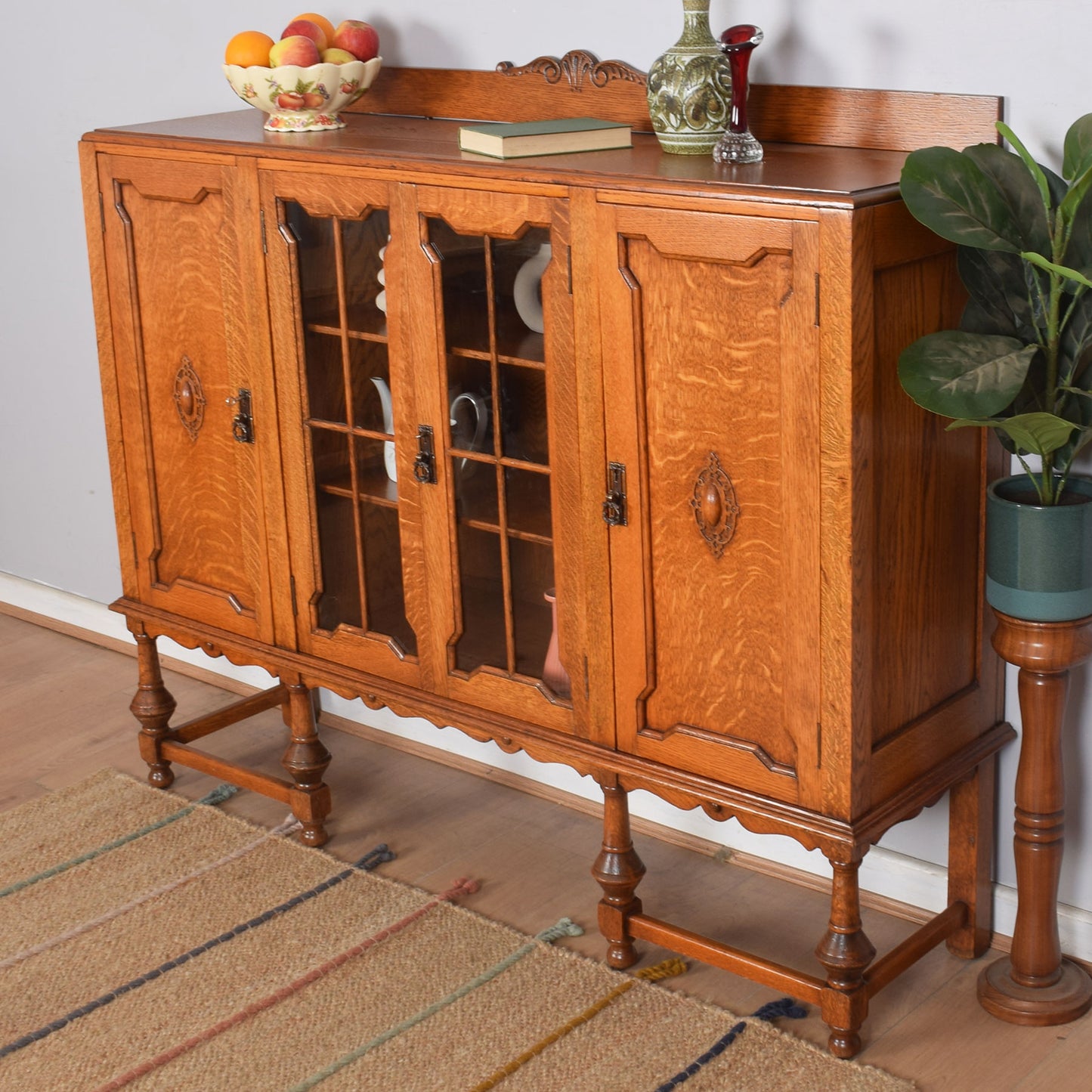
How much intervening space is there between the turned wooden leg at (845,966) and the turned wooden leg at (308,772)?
3.39 ft

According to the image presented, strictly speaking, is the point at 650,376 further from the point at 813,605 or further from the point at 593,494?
the point at 813,605

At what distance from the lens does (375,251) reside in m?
2.26

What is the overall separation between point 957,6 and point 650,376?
0.65 metres

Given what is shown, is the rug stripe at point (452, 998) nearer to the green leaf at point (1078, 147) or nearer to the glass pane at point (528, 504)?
the glass pane at point (528, 504)

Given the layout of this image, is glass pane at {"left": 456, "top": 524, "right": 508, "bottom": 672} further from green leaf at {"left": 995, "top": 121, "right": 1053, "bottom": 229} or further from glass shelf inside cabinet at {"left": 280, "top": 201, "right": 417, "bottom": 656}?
green leaf at {"left": 995, "top": 121, "right": 1053, "bottom": 229}

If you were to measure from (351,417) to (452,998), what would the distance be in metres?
0.92

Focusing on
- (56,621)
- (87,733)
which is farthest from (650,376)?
(56,621)

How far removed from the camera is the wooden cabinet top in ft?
6.10

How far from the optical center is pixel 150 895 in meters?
2.59

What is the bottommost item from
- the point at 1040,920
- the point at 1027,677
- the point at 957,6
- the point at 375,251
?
the point at 1040,920

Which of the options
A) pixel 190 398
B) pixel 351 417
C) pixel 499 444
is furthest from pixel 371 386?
pixel 190 398

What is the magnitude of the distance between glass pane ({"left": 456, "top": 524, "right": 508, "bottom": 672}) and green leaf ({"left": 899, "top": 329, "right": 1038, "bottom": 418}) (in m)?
0.72

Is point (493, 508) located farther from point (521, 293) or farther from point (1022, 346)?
point (1022, 346)

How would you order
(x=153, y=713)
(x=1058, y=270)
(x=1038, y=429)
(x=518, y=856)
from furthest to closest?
1. (x=153, y=713)
2. (x=518, y=856)
3. (x=1038, y=429)
4. (x=1058, y=270)
